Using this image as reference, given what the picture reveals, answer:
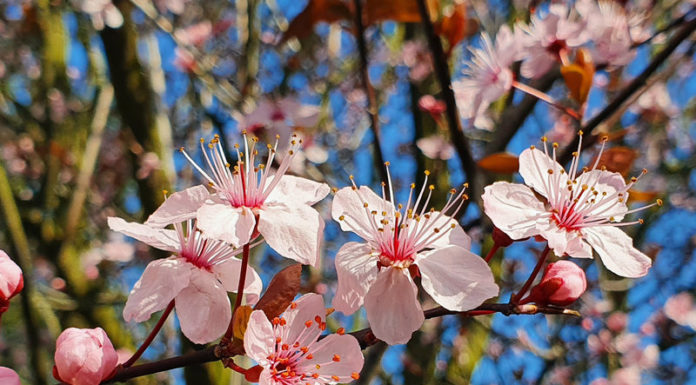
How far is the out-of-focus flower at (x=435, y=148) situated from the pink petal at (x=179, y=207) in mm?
Answer: 1471

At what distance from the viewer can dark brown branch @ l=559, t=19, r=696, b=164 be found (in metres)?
1.45

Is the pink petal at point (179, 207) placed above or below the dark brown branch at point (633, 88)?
above

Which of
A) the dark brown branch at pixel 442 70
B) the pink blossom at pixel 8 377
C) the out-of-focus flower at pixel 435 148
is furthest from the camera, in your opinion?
the out-of-focus flower at pixel 435 148

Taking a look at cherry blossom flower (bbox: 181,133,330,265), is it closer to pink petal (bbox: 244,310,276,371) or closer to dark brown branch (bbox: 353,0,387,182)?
pink petal (bbox: 244,310,276,371)

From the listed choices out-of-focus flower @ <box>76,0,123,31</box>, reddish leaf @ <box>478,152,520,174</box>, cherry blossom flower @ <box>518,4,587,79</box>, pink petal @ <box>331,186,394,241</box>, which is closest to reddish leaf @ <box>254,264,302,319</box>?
pink petal @ <box>331,186,394,241</box>

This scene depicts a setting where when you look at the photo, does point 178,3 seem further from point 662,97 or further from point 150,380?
point 662,97

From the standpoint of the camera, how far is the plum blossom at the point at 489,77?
172 cm

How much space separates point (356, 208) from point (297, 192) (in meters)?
0.08

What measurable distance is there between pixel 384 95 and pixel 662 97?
5.31 ft

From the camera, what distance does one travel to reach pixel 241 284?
2.63ft

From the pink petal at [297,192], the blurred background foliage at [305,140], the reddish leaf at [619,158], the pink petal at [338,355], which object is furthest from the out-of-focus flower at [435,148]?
the pink petal at [338,355]

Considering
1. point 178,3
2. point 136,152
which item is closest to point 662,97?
point 178,3

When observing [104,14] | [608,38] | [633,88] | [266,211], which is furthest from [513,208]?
[104,14]

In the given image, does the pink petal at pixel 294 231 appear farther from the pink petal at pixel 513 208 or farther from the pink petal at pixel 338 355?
the pink petal at pixel 513 208
